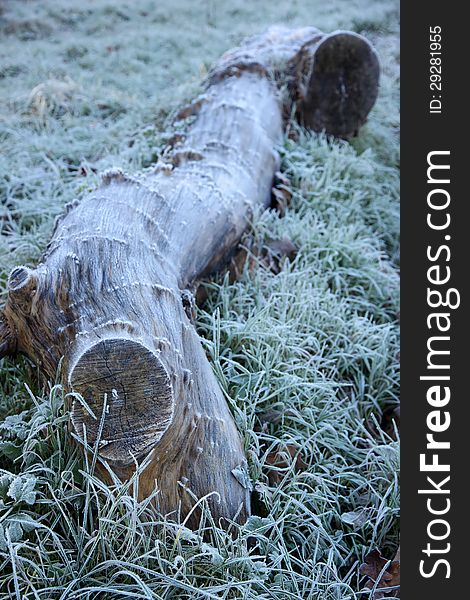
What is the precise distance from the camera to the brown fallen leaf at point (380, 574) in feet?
5.27

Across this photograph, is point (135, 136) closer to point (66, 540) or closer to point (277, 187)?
point (277, 187)

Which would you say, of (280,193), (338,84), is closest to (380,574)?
(280,193)

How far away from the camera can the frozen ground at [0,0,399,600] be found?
146 centimetres

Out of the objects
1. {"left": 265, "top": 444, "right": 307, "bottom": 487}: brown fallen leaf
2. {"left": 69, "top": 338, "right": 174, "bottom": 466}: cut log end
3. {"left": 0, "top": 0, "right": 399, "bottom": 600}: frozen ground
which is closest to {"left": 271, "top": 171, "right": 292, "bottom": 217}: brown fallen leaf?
{"left": 0, "top": 0, "right": 399, "bottom": 600}: frozen ground

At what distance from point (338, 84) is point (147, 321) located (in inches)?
114

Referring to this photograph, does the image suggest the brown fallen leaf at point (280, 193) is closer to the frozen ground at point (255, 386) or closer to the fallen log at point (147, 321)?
the frozen ground at point (255, 386)

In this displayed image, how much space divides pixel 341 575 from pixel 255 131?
2.33m

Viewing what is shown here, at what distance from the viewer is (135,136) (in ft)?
12.7

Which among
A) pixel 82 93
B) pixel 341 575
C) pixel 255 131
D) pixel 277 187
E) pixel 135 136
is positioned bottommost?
pixel 341 575

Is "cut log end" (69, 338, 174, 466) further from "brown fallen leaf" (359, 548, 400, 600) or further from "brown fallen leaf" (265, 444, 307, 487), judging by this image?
"brown fallen leaf" (359, 548, 400, 600)

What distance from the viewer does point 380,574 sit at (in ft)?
5.21

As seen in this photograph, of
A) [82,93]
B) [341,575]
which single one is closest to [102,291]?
[341,575]

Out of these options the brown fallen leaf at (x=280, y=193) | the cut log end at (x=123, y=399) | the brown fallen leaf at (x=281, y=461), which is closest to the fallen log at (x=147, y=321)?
the cut log end at (x=123, y=399)

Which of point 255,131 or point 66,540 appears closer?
point 66,540
